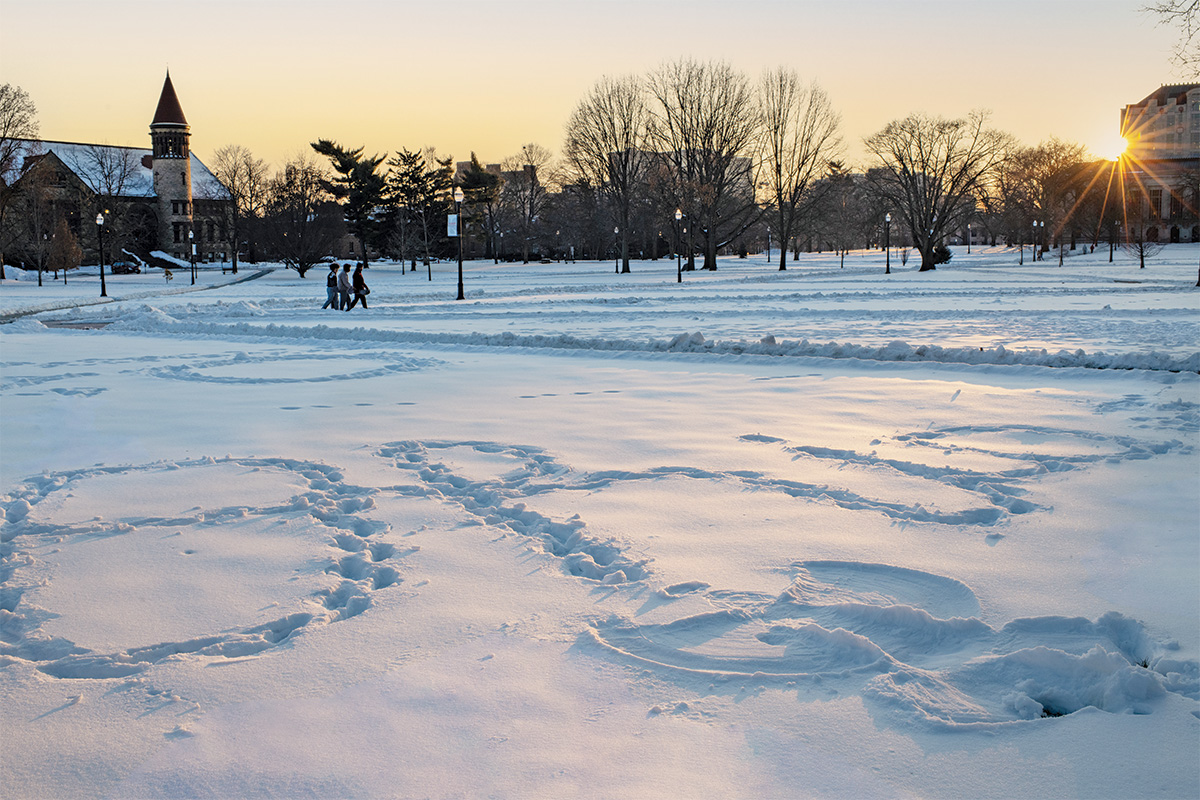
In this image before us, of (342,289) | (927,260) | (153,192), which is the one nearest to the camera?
(342,289)

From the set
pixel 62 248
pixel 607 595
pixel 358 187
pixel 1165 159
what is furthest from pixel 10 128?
pixel 1165 159

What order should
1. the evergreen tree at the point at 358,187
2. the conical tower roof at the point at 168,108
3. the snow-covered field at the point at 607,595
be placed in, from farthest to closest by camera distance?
the conical tower roof at the point at 168,108
the evergreen tree at the point at 358,187
the snow-covered field at the point at 607,595

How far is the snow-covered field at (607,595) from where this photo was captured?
2.80 metres

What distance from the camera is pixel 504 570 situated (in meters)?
4.44

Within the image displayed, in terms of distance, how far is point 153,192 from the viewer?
87250 millimetres

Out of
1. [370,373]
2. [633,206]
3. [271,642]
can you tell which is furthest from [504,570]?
[633,206]

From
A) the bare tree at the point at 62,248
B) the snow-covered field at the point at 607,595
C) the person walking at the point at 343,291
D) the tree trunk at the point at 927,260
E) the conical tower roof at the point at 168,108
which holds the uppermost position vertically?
the conical tower roof at the point at 168,108

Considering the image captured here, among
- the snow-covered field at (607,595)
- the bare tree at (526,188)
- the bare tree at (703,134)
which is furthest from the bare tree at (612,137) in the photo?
the snow-covered field at (607,595)

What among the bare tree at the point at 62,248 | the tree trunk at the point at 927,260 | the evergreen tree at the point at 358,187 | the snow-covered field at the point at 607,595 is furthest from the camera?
the evergreen tree at the point at 358,187

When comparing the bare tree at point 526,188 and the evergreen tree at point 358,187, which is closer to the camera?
the evergreen tree at point 358,187

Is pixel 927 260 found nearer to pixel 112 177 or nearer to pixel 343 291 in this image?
pixel 343 291

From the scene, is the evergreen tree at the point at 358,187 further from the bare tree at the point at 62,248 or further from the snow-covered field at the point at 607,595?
the snow-covered field at the point at 607,595

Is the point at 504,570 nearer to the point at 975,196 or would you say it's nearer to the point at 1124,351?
the point at 1124,351

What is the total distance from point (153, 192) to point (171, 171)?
3.73 metres
